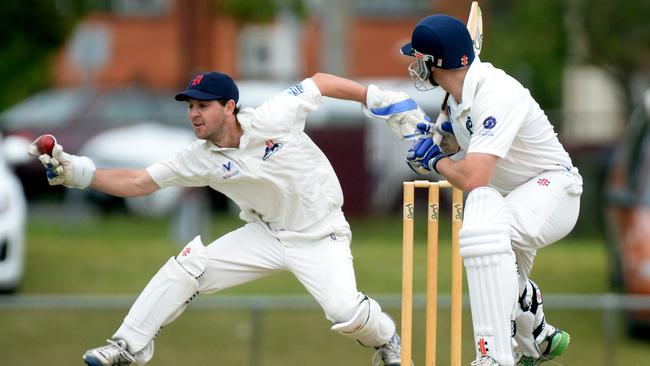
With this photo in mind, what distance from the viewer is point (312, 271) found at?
21.4 ft

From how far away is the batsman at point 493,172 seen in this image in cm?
555

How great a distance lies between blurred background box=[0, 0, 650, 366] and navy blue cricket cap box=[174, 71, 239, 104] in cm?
322

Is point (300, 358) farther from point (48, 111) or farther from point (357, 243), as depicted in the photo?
point (48, 111)

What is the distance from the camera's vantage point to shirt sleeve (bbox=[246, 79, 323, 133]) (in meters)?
6.43

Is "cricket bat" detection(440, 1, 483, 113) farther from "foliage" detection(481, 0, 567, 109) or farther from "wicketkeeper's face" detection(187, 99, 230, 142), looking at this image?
"foliage" detection(481, 0, 567, 109)

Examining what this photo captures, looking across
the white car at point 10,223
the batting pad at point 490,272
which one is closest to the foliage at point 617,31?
the white car at point 10,223

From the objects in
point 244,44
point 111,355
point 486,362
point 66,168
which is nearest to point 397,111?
point 486,362

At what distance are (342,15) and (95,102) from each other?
3333 mm

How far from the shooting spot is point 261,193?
652 centimetres

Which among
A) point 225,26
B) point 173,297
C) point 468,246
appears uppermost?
point 468,246

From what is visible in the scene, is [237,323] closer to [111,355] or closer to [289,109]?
[111,355]

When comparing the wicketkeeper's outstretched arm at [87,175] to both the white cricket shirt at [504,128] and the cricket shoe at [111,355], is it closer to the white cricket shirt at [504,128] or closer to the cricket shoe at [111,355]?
the cricket shoe at [111,355]

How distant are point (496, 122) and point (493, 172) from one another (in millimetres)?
415

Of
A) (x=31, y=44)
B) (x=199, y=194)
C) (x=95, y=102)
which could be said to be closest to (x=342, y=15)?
(x=95, y=102)
